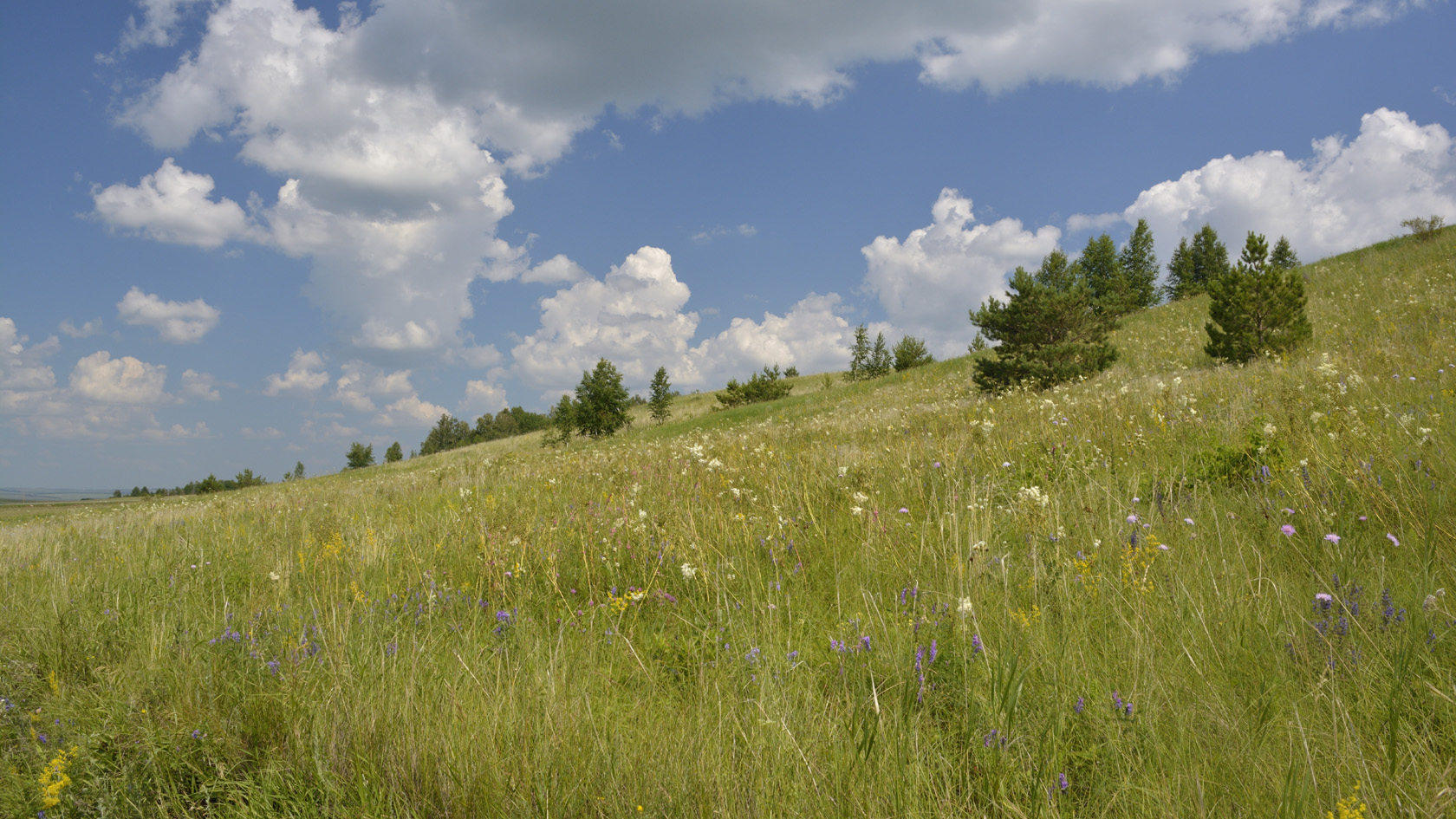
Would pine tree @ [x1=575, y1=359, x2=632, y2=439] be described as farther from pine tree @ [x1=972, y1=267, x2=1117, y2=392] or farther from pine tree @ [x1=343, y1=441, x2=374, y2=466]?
pine tree @ [x1=343, y1=441, x2=374, y2=466]

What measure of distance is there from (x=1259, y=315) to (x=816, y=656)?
15336 mm

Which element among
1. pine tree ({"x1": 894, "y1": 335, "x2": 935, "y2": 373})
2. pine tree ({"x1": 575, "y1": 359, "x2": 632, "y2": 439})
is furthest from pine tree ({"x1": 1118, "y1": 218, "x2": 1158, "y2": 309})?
pine tree ({"x1": 575, "y1": 359, "x2": 632, "y2": 439})

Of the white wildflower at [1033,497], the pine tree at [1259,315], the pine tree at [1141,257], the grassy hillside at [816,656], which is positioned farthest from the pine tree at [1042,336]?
the pine tree at [1141,257]

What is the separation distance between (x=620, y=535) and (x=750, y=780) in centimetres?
241

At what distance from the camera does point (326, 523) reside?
5891mm

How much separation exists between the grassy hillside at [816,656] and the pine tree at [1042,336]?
11086 millimetres

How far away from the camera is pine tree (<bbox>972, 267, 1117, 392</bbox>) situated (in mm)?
15328

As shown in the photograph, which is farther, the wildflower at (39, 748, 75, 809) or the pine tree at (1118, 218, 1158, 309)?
the pine tree at (1118, 218, 1158, 309)

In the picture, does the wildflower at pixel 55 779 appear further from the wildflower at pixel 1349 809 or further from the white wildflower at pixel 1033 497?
the white wildflower at pixel 1033 497

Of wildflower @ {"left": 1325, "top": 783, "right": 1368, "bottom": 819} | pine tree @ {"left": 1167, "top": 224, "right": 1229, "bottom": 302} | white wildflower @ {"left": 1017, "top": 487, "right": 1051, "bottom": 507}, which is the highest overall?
pine tree @ {"left": 1167, "top": 224, "right": 1229, "bottom": 302}

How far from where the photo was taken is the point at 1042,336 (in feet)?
53.1

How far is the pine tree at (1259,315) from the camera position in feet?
40.0

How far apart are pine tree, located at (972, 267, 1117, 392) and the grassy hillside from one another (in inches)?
436

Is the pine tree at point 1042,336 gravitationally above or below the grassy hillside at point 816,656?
above
